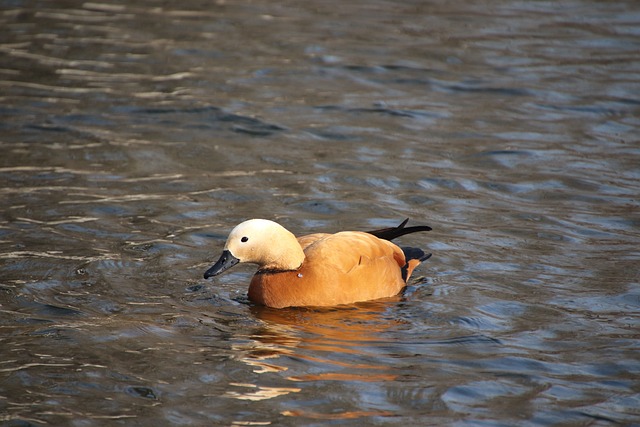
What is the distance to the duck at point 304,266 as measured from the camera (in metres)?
7.47

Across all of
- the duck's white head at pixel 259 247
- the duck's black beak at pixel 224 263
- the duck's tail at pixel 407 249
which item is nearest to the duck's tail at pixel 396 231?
the duck's tail at pixel 407 249

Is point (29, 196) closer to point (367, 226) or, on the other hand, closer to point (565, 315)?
point (367, 226)

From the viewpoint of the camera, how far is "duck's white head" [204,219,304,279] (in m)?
7.44

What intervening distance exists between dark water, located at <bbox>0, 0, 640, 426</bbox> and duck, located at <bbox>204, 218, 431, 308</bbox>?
0.15 meters

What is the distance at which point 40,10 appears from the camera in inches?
658

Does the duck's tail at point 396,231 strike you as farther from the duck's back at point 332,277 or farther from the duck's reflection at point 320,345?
the duck's reflection at point 320,345

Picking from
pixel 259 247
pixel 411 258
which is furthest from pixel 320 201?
pixel 259 247

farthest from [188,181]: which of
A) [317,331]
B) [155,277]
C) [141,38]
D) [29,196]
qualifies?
[141,38]

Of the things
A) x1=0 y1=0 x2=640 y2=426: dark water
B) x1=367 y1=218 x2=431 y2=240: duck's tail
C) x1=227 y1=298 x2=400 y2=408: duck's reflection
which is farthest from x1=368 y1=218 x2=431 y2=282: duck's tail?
x1=227 y1=298 x2=400 y2=408: duck's reflection

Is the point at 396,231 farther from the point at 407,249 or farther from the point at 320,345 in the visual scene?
the point at 320,345

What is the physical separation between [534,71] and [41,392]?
1001 cm

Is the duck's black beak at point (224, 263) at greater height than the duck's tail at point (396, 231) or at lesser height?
lesser

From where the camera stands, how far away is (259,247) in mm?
7488

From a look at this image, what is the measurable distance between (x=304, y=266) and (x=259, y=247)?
15.0 inches
